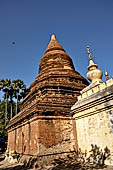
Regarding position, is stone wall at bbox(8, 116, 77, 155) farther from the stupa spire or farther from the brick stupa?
the stupa spire

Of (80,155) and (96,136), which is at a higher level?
(96,136)

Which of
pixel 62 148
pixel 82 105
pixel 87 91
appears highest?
pixel 87 91

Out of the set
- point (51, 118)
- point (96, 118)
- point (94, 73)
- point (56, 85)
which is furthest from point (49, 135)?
point (94, 73)

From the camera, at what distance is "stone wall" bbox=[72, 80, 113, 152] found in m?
6.70

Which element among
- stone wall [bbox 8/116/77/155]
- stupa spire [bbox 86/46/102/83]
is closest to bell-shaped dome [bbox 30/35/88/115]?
stone wall [bbox 8/116/77/155]

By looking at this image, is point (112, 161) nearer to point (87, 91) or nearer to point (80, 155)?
point (80, 155)

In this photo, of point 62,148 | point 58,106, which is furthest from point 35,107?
point 62,148

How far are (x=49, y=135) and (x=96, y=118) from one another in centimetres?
268

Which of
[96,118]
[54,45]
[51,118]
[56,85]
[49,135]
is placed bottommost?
[49,135]

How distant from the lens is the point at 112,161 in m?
6.21

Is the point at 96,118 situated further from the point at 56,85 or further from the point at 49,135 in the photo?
the point at 56,85

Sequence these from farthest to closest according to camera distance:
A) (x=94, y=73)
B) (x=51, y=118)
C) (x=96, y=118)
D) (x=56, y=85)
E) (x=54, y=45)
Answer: (x=54, y=45) → (x=56, y=85) → (x=94, y=73) → (x=51, y=118) → (x=96, y=118)

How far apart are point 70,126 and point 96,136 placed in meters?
1.92

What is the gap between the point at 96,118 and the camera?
7367 millimetres
